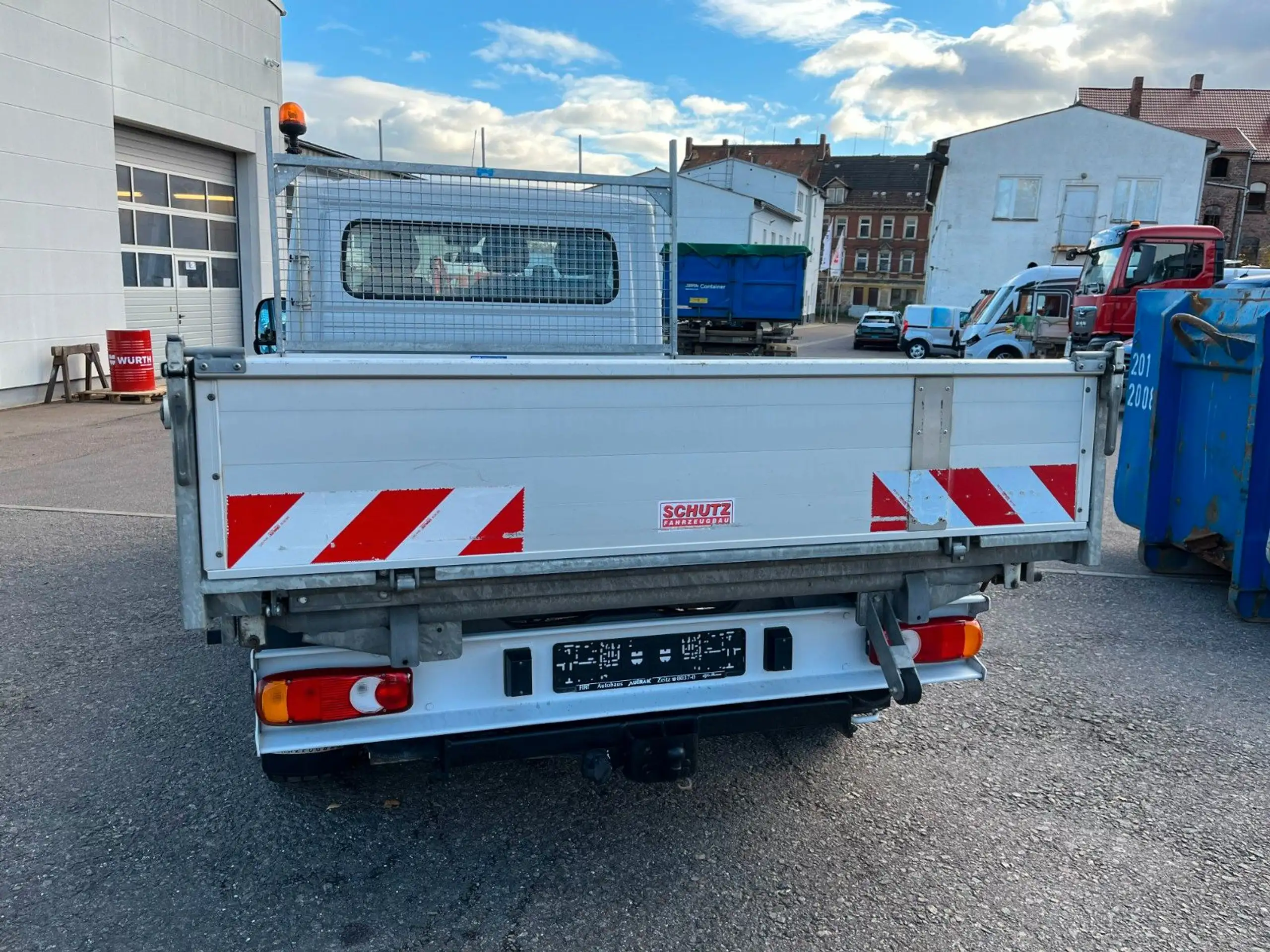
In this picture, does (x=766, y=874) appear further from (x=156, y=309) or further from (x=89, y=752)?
(x=156, y=309)

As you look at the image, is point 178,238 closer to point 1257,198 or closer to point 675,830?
point 675,830

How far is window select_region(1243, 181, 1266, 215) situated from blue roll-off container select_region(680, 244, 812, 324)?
4028 cm

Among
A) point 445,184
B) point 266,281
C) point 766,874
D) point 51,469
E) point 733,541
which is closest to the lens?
point 733,541

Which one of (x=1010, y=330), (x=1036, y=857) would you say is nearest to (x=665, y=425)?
(x=1036, y=857)

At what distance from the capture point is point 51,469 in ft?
30.3

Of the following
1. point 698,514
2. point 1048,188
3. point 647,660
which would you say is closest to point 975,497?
point 698,514

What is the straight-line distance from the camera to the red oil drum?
14.1 meters

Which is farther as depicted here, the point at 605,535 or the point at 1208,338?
the point at 1208,338

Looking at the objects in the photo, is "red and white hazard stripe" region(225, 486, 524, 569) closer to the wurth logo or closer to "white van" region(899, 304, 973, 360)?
the wurth logo

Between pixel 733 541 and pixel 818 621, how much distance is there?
22.6 inches

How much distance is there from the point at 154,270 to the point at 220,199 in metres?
2.39

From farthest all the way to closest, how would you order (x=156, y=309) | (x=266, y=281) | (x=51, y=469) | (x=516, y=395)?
(x=266, y=281)
(x=156, y=309)
(x=51, y=469)
(x=516, y=395)

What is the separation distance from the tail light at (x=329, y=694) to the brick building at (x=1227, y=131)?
5524 cm

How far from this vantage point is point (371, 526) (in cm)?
244
